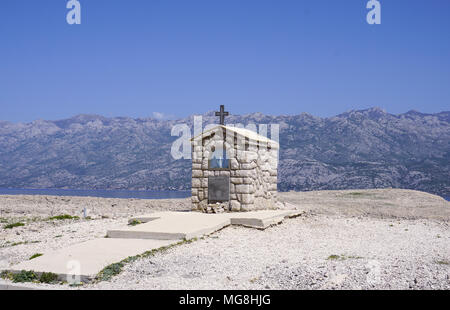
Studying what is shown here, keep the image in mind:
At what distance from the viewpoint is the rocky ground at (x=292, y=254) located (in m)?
9.38

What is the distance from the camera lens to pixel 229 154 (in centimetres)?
1934

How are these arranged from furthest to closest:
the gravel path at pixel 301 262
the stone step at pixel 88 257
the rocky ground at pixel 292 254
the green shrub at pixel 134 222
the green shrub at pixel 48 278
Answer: the green shrub at pixel 134 222 → the stone step at pixel 88 257 → the green shrub at pixel 48 278 → the rocky ground at pixel 292 254 → the gravel path at pixel 301 262

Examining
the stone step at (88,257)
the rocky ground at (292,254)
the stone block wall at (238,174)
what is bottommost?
the rocky ground at (292,254)

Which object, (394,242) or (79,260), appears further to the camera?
(394,242)

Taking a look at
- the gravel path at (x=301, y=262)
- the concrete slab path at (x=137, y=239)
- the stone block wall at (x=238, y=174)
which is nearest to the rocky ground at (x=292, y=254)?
the gravel path at (x=301, y=262)

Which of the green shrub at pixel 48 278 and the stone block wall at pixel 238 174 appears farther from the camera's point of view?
the stone block wall at pixel 238 174

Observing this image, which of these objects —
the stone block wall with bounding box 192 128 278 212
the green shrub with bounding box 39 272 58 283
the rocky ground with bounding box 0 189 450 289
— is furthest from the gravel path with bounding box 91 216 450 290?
the stone block wall with bounding box 192 128 278 212

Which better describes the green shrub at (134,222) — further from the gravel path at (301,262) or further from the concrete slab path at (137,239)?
the gravel path at (301,262)

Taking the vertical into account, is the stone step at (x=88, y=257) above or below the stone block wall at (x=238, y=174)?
below

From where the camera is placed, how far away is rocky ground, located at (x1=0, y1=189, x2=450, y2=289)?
9383 millimetres
